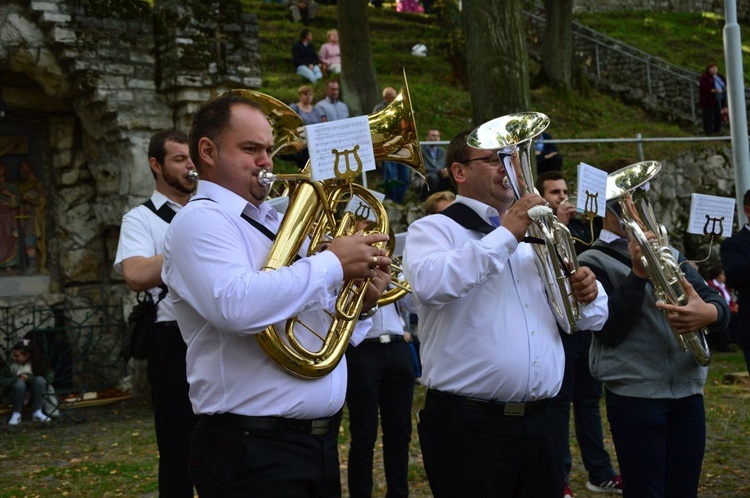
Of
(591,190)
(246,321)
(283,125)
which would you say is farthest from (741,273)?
(246,321)

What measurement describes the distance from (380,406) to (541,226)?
278 cm

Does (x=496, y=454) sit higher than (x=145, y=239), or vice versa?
(x=145, y=239)

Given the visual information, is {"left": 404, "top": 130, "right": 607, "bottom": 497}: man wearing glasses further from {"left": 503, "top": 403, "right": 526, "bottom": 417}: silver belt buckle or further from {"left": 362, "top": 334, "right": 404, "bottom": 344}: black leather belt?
{"left": 362, "top": 334, "right": 404, "bottom": 344}: black leather belt

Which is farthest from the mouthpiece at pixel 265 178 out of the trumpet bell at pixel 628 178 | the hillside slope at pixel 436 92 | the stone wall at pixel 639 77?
the stone wall at pixel 639 77

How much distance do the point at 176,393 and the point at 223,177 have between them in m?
1.71

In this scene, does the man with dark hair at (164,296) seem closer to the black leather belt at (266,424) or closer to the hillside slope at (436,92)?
the black leather belt at (266,424)

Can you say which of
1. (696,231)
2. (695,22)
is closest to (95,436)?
(696,231)

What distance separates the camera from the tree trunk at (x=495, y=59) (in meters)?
9.74

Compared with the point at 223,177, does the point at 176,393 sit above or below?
below

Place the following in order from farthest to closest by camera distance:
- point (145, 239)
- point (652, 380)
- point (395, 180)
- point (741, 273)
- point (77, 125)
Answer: point (395, 180), point (77, 125), point (741, 273), point (145, 239), point (652, 380)

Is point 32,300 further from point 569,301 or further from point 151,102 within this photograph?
point 569,301

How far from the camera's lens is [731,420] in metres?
9.00

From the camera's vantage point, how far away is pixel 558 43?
21047mm

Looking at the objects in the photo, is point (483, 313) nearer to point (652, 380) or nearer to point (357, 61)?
point (652, 380)
